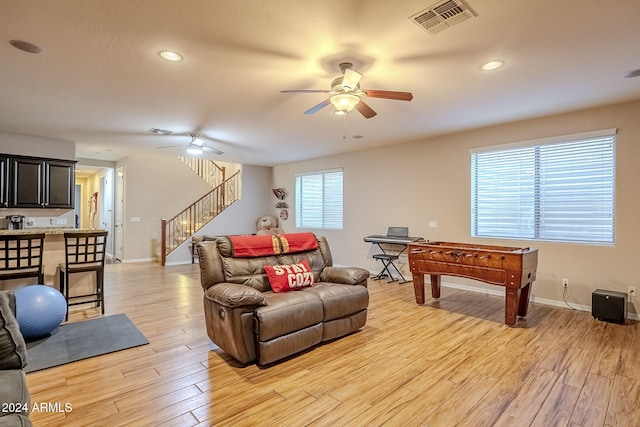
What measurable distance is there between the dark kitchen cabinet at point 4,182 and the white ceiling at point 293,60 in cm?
97

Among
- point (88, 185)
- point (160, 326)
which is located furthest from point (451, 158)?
point (88, 185)

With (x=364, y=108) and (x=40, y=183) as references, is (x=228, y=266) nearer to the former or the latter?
(x=364, y=108)

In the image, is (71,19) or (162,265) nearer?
(71,19)

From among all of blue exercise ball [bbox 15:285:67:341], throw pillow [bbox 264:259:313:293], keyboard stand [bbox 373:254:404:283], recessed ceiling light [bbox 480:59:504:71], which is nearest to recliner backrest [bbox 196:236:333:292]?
throw pillow [bbox 264:259:313:293]

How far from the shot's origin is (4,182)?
18.7 ft

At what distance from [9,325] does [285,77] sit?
2.92 metres

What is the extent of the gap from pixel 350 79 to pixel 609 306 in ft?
13.3

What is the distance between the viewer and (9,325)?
1693 millimetres

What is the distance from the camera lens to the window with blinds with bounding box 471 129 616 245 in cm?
434

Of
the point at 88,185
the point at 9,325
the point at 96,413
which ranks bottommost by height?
the point at 96,413

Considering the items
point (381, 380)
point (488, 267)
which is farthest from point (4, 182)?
point (488, 267)

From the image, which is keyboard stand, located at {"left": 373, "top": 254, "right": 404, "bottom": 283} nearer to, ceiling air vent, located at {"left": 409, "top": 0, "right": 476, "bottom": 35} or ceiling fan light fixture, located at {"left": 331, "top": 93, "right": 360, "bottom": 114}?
ceiling fan light fixture, located at {"left": 331, "top": 93, "right": 360, "bottom": 114}

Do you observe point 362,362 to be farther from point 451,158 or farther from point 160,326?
point 451,158

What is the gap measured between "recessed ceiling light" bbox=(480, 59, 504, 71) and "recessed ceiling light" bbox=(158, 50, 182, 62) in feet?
9.45
